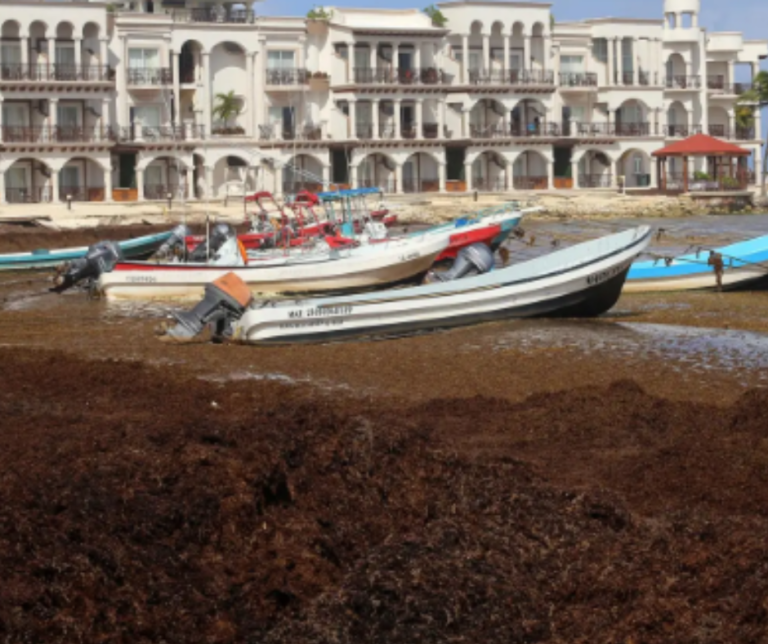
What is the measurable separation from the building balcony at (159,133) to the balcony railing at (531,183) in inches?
686

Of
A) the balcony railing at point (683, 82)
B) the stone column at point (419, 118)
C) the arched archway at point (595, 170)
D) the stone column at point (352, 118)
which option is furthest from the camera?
the balcony railing at point (683, 82)

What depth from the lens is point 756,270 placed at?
3050cm

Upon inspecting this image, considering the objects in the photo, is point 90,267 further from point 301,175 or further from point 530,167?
point 530,167

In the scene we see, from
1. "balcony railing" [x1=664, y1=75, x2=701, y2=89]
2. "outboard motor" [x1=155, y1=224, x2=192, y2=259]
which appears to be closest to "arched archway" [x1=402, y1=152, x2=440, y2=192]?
"balcony railing" [x1=664, y1=75, x2=701, y2=89]

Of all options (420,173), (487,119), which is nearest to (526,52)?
(487,119)

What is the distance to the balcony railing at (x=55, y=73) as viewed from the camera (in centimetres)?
7025

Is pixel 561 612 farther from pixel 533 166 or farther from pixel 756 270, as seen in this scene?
pixel 533 166

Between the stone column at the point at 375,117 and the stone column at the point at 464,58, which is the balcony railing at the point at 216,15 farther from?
the stone column at the point at 464,58

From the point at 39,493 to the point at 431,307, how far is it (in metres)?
14.2

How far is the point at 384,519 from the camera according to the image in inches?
402

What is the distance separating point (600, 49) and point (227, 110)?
959 inches

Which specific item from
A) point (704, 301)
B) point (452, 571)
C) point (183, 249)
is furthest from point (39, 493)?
point (183, 249)

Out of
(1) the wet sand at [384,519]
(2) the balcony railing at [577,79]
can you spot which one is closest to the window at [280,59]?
(2) the balcony railing at [577,79]

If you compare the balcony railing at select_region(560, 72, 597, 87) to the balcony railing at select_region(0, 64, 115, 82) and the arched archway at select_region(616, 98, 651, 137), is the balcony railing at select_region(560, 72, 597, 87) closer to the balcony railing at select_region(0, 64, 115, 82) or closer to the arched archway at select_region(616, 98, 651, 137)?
the arched archway at select_region(616, 98, 651, 137)
